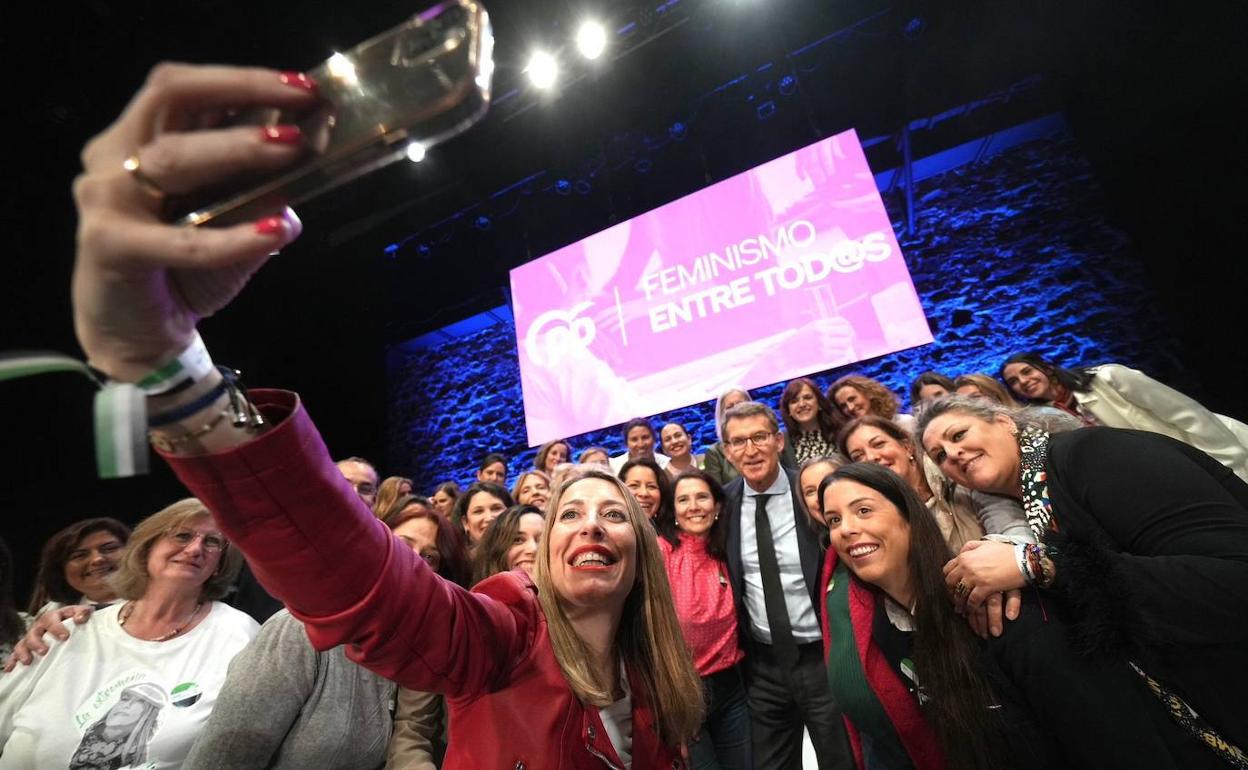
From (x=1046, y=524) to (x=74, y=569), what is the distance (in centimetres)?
370

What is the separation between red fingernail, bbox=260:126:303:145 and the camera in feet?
1.37

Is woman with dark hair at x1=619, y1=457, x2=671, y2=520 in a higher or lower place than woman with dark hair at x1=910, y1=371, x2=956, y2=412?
lower

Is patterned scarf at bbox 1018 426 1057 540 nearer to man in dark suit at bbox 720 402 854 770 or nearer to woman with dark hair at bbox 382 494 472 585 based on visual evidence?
man in dark suit at bbox 720 402 854 770

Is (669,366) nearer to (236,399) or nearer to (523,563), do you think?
(523,563)

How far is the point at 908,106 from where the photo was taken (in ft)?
14.1

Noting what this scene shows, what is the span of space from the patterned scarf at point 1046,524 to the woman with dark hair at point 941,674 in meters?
0.02

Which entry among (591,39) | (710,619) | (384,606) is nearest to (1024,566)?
(710,619)

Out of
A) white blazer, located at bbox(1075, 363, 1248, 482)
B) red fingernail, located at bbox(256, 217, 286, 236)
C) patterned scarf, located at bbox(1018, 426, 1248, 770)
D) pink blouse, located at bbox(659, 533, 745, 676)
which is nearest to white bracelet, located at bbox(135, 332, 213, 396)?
red fingernail, located at bbox(256, 217, 286, 236)

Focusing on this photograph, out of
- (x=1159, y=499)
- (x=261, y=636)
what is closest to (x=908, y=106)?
(x=1159, y=499)

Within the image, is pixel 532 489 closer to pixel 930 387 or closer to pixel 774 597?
pixel 774 597

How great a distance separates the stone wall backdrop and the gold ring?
475cm

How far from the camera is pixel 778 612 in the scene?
6.88ft

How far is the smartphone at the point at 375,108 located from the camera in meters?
0.42

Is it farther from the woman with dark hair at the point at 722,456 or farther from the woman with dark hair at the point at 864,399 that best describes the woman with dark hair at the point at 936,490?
the woman with dark hair at the point at 722,456
